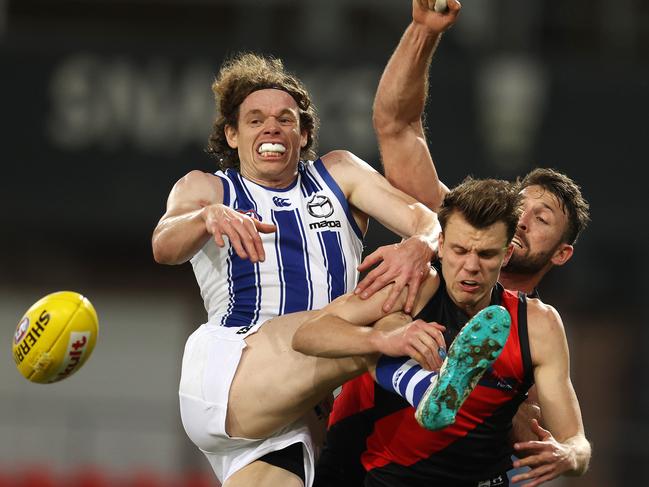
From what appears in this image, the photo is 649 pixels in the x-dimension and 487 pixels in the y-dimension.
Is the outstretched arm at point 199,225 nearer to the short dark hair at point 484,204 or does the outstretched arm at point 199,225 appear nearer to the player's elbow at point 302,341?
the player's elbow at point 302,341

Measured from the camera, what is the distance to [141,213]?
11.8 m

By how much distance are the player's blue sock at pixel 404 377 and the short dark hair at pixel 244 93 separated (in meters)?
1.36

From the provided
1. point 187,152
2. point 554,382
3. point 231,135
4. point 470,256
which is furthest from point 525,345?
point 187,152

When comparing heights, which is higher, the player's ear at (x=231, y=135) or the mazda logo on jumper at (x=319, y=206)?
the player's ear at (x=231, y=135)

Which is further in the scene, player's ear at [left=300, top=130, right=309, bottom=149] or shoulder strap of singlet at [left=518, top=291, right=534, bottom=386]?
player's ear at [left=300, top=130, right=309, bottom=149]

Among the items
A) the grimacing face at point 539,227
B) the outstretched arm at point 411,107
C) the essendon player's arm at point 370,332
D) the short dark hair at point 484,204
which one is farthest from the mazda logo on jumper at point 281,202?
the grimacing face at point 539,227

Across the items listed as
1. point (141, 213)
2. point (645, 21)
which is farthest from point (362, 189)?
point (645, 21)

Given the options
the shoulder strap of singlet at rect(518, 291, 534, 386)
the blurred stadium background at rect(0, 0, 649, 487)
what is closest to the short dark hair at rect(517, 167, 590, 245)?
the shoulder strap of singlet at rect(518, 291, 534, 386)

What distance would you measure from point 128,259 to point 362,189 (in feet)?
31.4

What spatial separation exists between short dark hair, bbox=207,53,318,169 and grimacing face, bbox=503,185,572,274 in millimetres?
949

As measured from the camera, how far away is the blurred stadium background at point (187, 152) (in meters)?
11.6

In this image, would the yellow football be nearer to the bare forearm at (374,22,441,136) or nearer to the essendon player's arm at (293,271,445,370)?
the essendon player's arm at (293,271,445,370)

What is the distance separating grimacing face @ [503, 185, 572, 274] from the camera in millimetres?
5668

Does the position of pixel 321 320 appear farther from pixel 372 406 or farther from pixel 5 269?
pixel 5 269
